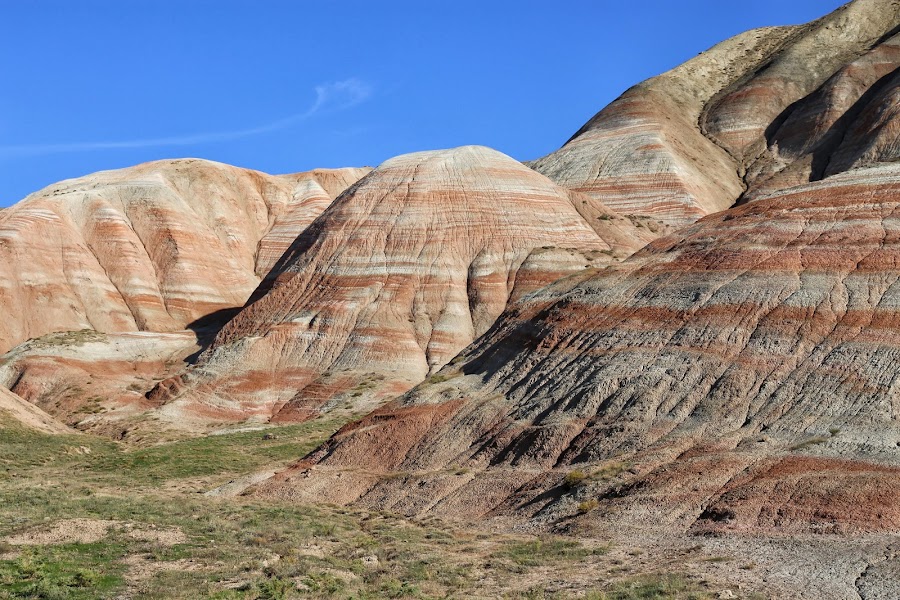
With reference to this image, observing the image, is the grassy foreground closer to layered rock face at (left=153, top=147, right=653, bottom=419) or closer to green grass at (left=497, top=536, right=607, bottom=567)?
green grass at (left=497, top=536, right=607, bottom=567)

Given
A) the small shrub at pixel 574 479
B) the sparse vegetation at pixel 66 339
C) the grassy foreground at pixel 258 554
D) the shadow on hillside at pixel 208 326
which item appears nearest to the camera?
the grassy foreground at pixel 258 554

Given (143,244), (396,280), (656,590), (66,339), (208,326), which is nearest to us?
(656,590)

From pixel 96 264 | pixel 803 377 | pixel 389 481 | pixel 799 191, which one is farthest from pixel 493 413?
pixel 96 264

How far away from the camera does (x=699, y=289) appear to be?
3747 cm

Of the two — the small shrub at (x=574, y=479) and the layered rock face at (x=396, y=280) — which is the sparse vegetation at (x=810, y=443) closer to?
the small shrub at (x=574, y=479)

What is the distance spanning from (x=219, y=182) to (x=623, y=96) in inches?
1885

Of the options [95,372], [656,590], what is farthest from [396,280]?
[656,590]

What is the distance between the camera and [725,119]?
4557 inches

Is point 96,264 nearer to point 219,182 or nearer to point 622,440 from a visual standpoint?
point 219,182

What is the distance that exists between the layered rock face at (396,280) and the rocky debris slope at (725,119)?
17.8 meters

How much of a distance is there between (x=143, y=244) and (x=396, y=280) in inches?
1575

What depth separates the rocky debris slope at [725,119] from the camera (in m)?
99.0

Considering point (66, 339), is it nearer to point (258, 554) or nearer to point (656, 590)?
point (258, 554)

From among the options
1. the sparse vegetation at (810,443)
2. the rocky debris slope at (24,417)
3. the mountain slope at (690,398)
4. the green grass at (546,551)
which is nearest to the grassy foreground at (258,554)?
the green grass at (546,551)
